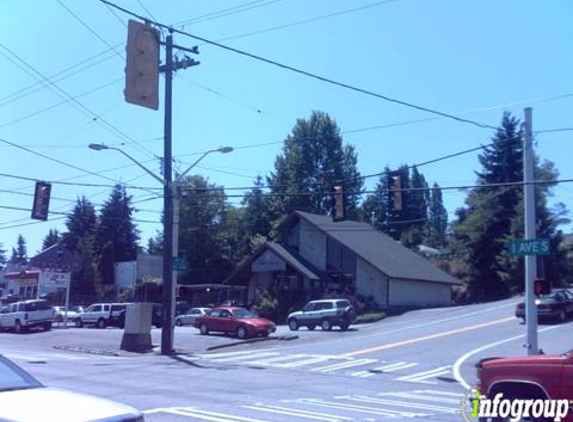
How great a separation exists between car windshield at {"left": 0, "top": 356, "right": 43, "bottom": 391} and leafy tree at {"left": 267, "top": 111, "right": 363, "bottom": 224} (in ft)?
211

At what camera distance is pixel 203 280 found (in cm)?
7788

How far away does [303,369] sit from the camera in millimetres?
22094

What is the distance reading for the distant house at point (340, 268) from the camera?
49.0 m

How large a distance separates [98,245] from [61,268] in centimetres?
3840

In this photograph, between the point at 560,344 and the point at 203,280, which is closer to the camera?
the point at 560,344

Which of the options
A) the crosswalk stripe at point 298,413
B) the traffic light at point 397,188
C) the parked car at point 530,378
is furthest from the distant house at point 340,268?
the parked car at point 530,378

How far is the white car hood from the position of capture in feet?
18.6

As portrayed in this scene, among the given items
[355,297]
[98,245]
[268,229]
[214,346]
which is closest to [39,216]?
[214,346]

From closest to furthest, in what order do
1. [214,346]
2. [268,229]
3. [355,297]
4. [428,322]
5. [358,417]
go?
1. [358,417]
2. [214,346]
3. [428,322]
4. [355,297]
5. [268,229]

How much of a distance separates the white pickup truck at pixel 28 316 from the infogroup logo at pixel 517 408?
38034mm

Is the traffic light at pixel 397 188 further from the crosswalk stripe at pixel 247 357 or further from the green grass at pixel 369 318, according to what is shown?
the green grass at pixel 369 318

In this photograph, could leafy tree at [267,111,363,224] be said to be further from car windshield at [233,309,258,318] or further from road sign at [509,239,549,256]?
road sign at [509,239,549,256]

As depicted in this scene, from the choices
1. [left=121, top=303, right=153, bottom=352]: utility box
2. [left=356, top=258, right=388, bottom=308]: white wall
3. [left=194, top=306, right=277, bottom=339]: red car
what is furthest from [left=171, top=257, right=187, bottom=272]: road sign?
[left=356, top=258, right=388, bottom=308]: white wall

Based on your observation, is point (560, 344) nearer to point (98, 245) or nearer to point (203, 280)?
point (203, 280)
